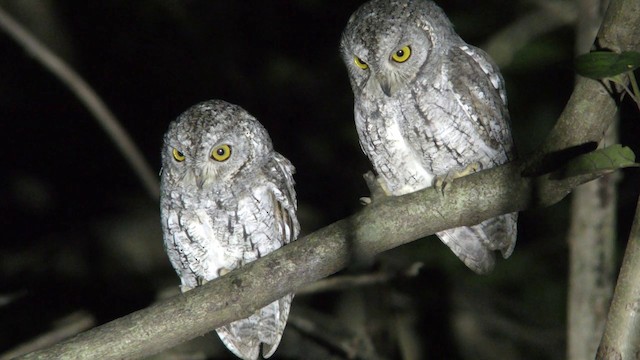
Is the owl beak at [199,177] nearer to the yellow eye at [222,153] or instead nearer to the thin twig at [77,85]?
the yellow eye at [222,153]

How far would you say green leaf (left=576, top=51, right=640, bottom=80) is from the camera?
1920 mm

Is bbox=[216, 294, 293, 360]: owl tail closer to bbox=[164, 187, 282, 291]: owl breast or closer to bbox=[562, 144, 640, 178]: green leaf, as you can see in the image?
bbox=[164, 187, 282, 291]: owl breast

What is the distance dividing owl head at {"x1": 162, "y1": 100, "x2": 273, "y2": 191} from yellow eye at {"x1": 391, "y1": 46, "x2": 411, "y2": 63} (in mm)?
628

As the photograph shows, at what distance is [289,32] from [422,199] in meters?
3.39

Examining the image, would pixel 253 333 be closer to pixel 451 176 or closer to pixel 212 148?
pixel 212 148

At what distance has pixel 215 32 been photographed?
19.1 ft

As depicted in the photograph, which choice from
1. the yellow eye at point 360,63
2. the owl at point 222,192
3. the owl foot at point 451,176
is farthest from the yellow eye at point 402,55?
the owl at point 222,192

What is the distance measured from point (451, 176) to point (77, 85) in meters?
1.90

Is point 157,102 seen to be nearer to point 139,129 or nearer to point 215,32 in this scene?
point 139,129

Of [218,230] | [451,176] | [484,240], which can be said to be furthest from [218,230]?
[484,240]

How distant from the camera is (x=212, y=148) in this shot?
11.0 feet

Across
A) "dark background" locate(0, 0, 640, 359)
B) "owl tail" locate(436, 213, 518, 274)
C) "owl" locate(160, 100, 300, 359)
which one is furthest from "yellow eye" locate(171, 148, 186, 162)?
"dark background" locate(0, 0, 640, 359)

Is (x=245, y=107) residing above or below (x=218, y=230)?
above

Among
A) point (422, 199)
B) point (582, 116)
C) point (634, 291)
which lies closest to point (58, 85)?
point (422, 199)
